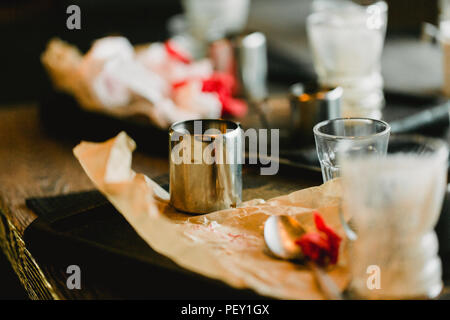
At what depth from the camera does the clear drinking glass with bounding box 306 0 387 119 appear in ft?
4.63

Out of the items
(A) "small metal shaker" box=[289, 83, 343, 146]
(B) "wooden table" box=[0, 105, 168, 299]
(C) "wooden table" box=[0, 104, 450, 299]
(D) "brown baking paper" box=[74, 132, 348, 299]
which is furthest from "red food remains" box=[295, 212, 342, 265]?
(A) "small metal shaker" box=[289, 83, 343, 146]

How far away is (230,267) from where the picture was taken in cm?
68

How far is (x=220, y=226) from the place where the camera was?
80 centimetres

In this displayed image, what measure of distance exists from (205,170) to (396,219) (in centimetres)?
33

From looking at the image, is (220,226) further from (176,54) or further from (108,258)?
(176,54)

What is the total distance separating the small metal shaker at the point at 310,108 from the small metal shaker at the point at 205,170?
1.43 feet

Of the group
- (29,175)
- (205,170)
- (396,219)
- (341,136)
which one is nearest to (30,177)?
(29,175)

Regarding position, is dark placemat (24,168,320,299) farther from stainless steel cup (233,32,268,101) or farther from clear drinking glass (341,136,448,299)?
stainless steel cup (233,32,268,101)

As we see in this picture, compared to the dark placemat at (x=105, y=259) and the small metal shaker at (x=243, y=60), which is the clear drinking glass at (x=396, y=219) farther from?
the small metal shaker at (x=243, y=60)

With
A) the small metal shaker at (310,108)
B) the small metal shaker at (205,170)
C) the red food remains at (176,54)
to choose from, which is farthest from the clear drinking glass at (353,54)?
the small metal shaker at (205,170)

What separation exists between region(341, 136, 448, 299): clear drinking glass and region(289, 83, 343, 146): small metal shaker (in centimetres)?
64

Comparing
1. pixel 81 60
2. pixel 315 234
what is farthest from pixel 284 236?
pixel 81 60

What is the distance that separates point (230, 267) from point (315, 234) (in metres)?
0.11

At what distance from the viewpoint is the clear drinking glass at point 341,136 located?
0.77m
